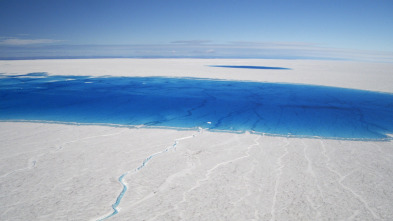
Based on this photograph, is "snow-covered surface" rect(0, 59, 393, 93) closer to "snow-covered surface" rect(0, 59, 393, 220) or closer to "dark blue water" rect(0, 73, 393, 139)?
"dark blue water" rect(0, 73, 393, 139)

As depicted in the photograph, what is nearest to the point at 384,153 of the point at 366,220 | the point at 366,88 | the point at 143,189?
the point at 366,220

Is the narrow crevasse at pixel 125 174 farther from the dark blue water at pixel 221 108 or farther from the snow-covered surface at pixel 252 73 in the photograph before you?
the snow-covered surface at pixel 252 73

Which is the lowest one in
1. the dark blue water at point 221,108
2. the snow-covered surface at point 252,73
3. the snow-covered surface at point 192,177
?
the snow-covered surface at point 192,177

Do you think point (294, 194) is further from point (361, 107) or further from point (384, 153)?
point (361, 107)

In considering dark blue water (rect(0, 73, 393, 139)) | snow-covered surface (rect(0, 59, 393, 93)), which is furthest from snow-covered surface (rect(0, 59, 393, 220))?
snow-covered surface (rect(0, 59, 393, 93))

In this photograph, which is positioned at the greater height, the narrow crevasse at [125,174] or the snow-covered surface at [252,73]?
the snow-covered surface at [252,73]

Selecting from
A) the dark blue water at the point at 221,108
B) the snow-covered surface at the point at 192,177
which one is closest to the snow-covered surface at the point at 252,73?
the dark blue water at the point at 221,108
